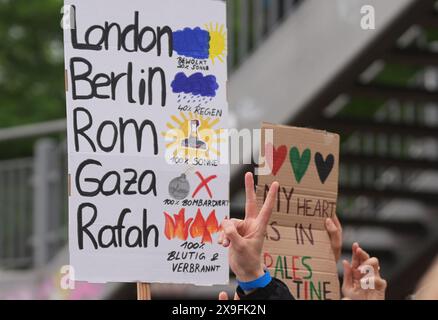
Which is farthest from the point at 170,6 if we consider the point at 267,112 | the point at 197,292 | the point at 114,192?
the point at 197,292

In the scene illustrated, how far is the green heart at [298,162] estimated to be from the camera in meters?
4.65

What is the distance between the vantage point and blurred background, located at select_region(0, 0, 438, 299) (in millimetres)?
7816

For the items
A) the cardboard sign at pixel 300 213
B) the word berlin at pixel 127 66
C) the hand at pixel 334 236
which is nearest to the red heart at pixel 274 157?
the cardboard sign at pixel 300 213

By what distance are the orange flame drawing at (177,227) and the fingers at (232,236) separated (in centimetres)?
75

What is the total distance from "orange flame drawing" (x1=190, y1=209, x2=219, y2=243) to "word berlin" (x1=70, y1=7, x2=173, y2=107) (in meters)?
0.45

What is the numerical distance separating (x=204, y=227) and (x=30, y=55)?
13403mm

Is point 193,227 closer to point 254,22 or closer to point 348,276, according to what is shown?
point 348,276

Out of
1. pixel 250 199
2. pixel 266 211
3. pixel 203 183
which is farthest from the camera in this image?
pixel 203 183

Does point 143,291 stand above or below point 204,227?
below

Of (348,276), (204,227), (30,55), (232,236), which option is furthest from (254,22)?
(30,55)

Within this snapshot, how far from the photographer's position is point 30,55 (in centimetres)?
1773

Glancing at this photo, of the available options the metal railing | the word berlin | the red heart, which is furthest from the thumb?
the metal railing

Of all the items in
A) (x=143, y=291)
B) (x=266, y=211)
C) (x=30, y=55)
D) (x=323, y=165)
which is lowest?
(x=143, y=291)
